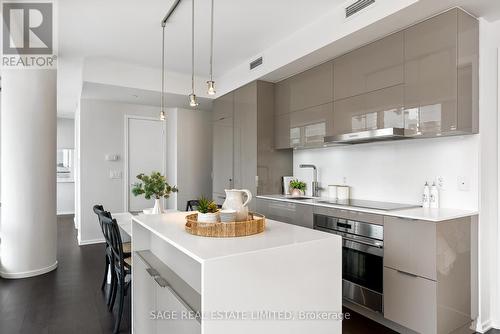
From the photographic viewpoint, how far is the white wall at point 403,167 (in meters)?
2.60

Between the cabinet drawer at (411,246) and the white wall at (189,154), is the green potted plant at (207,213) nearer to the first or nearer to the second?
the cabinet drawer at (411,246)

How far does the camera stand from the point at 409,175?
3010 mm

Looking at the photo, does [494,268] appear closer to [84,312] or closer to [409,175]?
[409,175]

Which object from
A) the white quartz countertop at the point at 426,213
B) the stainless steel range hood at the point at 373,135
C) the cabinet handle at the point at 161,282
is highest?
the stainless steel range hood at the point at 373,135

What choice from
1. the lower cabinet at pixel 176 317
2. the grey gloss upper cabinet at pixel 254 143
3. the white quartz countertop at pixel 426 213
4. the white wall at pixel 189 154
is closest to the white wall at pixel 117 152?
the white wall at pixel 189 154

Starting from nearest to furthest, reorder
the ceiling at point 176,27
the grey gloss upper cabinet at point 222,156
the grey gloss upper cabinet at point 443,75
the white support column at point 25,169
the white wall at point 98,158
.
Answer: the grey gloss upper cabinet at point 443,75 < the ceiling at point 176,27 < the white support column at point 25,169 < the grey gloss upper cabinet at point 222,156 < the white wall at point 98,158

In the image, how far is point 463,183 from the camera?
102 inches

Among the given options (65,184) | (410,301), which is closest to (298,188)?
(410,301)

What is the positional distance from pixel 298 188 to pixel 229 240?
2.68 meters

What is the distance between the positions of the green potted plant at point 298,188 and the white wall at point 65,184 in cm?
753

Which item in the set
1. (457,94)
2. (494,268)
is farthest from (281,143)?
(494,268)

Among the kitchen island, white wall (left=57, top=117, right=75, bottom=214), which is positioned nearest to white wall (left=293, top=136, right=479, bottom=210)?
the kitchen island

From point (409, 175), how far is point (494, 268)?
995 mm

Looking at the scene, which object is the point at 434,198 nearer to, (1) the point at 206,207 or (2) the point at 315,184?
(2) the point at 315,184
